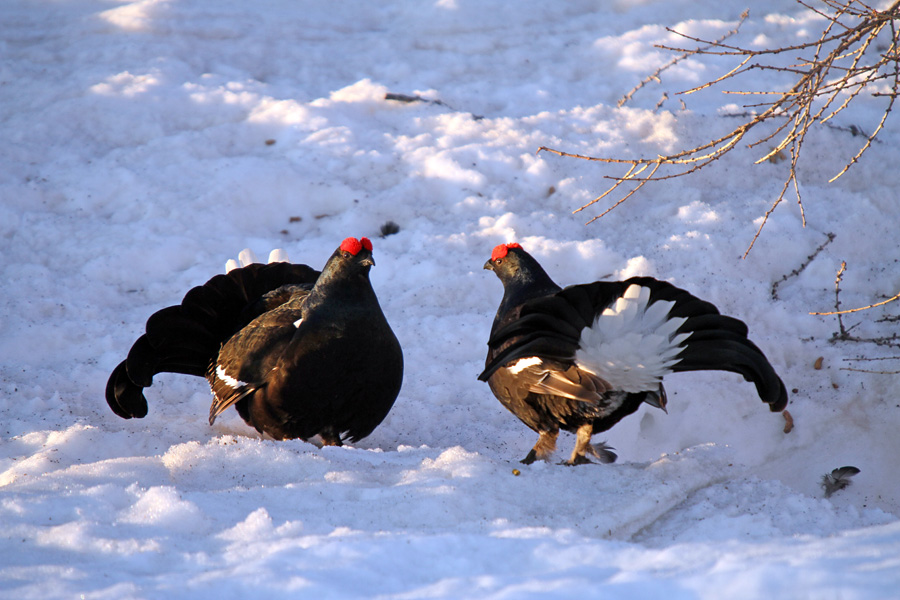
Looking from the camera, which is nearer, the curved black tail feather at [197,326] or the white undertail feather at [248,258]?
the curved black tail feather at [197,326]

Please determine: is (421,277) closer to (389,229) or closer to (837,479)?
(389,229)

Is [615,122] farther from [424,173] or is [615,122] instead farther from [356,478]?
[356,478]

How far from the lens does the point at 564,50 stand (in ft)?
23.1

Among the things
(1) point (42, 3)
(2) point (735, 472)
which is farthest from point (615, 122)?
(1) point (42, 3)

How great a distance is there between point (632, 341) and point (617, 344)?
0.06 meters

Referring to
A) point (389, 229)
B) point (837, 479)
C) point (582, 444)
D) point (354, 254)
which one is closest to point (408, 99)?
point (389, 229)

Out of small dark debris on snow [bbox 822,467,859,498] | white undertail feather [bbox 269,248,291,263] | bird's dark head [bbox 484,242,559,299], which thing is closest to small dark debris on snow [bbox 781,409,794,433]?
small dark debris on snow [bbox 822,467,859,498]

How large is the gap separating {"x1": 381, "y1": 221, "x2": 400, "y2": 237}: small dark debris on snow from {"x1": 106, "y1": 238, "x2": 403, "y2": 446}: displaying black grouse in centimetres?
149

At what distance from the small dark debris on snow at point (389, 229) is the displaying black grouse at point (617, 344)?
2.23 m

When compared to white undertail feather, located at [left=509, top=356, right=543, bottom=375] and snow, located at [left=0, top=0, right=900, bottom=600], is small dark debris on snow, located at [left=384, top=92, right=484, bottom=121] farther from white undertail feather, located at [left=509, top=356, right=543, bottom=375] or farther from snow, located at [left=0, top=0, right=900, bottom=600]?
white undertail feather, located at [left=509, top=356, right=543, bottom=375]

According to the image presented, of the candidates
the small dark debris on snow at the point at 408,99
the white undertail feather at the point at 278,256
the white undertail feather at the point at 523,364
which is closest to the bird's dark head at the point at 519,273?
the white undertail feather at the point at 523,364

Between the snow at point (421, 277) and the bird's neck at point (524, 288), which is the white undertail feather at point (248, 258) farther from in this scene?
the bird's neck at point (524, 288)

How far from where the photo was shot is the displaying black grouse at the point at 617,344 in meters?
2.83

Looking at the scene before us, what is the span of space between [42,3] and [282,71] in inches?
96.7
